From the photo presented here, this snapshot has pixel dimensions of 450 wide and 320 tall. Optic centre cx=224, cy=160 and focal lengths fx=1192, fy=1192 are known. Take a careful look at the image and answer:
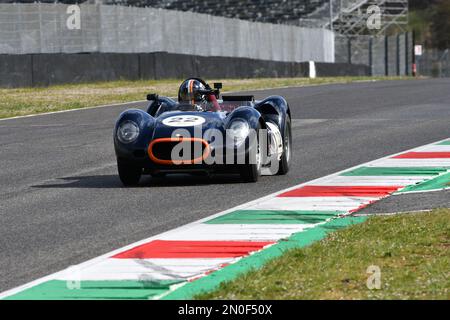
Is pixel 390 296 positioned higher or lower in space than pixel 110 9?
lower

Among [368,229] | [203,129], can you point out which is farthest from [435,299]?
[203,129]

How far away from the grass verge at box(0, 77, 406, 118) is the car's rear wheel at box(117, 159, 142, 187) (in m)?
11.8

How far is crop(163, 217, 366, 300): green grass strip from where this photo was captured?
6258 millimetres

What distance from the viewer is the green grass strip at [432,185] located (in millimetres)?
10644

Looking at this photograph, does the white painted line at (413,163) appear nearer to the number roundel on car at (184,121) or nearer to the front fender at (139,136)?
the number roundel on car at (184,121)

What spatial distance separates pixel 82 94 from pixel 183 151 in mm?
18240

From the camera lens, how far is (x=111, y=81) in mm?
32875

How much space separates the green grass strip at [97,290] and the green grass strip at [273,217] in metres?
2.33

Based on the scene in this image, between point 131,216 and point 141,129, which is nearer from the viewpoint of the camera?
point 131,216

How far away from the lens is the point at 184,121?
36.9 feet

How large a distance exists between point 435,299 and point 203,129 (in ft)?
18.6

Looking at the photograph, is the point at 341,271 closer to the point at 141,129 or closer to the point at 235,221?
the point at 235,221

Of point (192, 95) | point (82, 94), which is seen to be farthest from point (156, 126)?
point (82, 94)

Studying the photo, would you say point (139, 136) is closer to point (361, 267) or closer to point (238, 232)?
point (238, 232)
